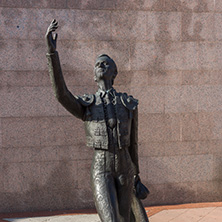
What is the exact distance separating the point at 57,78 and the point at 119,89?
3135mm

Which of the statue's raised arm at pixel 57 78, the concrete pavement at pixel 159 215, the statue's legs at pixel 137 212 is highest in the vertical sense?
the statue's raised arm at pixel 57 78

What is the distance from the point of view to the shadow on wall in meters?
6.25

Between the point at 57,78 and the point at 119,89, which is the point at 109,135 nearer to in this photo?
the point at 57,78

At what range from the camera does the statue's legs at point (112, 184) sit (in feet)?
11.6

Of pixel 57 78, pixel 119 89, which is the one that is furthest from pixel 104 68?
pixel 119 89

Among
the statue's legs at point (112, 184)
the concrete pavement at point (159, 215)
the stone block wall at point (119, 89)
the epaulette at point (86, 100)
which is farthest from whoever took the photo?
the stone block wall at point (119, 89)

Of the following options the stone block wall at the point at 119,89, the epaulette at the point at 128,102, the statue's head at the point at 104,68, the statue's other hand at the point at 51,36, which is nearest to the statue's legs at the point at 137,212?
the epaulette at the point at 128,102

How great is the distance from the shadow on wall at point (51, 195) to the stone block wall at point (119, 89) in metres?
0.02

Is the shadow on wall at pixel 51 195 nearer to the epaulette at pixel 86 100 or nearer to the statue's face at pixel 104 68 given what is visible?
the epaulette at pixel 86 100

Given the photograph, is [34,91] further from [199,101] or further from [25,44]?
[199,101]

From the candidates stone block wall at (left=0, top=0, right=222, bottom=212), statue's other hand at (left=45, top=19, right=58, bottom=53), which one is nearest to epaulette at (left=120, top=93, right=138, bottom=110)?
statue's other hand at (left=45, top=19, right=58, bottom=53)

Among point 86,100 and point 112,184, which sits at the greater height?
point 86,100

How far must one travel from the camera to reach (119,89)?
21.2ft

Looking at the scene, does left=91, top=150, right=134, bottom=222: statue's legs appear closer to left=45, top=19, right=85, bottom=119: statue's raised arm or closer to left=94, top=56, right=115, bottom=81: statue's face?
left=45, top=19, right=85, bottom=119: statue's raised arm
